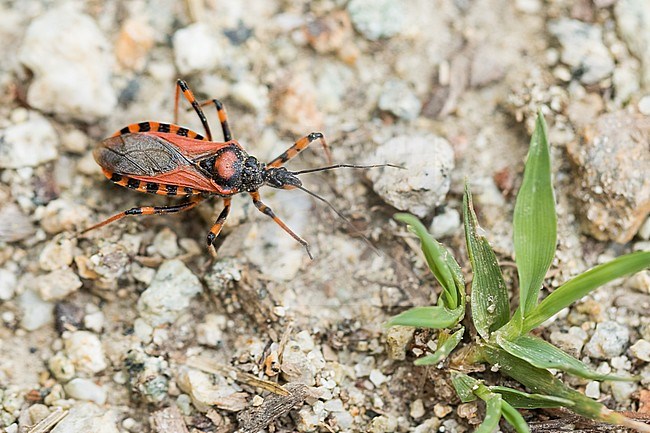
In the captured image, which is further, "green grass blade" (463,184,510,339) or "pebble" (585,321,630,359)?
"pebble" (585,321,630,359)

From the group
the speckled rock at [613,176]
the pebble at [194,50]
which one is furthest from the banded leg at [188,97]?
the speckled rock at [613,176]

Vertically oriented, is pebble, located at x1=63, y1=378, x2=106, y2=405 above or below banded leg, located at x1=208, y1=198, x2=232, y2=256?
below

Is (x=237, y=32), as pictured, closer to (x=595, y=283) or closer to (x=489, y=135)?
(x=489, y=135)

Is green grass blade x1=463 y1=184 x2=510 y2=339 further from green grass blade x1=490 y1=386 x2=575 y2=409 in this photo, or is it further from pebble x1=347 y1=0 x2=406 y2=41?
pebble x1=347 y1=0 x2=406 y2=41

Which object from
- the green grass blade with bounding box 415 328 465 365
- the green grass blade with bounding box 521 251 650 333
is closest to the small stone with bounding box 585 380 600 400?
the green grass blade with bounding box 521 251 650 333

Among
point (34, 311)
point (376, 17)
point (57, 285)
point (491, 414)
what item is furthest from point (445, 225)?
point (34, 311)

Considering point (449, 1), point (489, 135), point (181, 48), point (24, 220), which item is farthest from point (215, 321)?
point (449, 1)

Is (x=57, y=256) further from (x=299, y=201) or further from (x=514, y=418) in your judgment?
(x=514, y=418)
